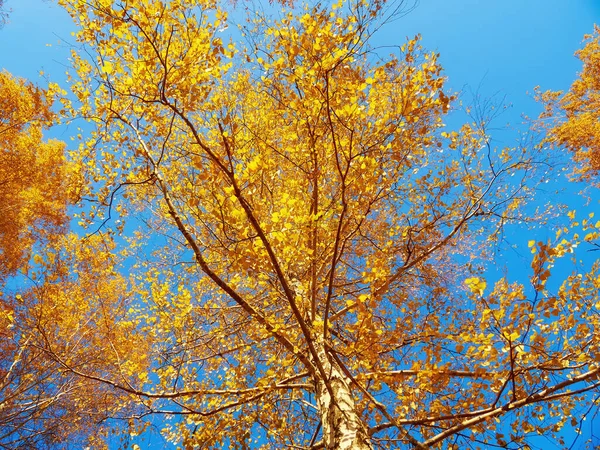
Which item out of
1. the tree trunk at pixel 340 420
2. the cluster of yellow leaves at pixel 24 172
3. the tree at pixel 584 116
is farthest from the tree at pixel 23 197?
the tree at pixel 584 116

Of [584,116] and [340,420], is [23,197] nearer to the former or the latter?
[340,420]

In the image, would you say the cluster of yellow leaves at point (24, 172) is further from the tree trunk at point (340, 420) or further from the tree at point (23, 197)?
the tree trunk at point (340, 420)

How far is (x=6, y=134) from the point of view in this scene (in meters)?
6.89

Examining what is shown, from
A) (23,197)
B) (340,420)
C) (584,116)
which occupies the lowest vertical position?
(340,420)

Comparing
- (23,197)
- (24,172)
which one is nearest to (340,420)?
(24,172)

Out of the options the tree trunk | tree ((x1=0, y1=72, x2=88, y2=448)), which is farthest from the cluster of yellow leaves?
the tree trunk

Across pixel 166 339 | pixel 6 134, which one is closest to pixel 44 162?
pixel 6 134

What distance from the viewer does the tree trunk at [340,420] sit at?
7.70ft

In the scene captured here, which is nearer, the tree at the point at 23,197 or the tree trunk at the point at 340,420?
the tree trunk at the point at 340,420

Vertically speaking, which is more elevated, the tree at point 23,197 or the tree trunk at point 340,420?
the tree at point 23,197

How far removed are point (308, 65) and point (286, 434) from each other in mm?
3451

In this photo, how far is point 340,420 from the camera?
2.50 m

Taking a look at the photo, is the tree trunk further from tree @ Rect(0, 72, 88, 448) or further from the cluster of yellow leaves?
the cluster of yellow leaves

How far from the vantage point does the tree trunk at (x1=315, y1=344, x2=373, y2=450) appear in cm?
235
